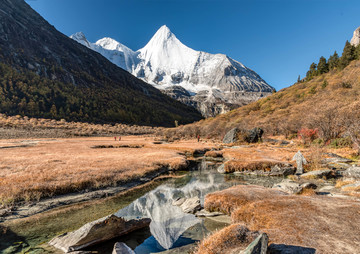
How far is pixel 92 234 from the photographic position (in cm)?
820

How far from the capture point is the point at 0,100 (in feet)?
316

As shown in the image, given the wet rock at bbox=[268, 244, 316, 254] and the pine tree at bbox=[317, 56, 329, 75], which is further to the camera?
the pine tree at bbox=[317, 56, 329, 75]

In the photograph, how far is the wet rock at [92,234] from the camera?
25.9 ft

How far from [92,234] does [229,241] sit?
6096 millimetres

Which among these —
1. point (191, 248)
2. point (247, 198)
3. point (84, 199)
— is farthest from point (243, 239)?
point (84, 199)

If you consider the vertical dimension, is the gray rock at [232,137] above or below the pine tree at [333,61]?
below

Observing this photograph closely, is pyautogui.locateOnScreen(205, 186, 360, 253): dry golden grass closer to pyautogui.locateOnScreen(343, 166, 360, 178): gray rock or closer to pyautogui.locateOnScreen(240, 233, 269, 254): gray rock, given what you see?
pyautogui.locateOnScreen(240, 233, 269, 254): gray rock

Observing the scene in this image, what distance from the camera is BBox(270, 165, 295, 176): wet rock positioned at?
22.8 metres

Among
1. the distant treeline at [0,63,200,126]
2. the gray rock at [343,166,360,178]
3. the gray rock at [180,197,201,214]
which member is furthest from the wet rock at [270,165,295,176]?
the distant treeline at [0,63,200,126]

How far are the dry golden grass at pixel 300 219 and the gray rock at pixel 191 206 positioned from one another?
102 centimetres

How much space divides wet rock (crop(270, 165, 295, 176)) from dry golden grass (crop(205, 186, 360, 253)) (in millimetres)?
12409

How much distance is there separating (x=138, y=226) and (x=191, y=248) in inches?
141

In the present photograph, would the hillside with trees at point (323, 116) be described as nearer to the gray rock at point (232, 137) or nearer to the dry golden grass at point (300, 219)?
the gray rock at point (232, 137)

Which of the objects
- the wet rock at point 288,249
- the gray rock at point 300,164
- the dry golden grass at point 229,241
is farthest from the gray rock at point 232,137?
the wet rock at point 288,249
